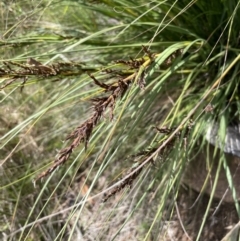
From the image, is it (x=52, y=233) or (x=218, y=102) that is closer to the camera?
(x=218, y=102)

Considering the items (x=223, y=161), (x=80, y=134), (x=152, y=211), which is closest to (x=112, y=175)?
(x=152, y=211)

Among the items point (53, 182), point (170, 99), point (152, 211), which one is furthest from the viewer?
point (53, 182)

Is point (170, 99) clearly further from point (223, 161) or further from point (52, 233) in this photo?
point (52, 233)

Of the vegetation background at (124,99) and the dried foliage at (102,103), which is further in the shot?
the vegetation background at (124,99)

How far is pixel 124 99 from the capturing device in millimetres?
879

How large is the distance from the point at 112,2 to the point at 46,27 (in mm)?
228

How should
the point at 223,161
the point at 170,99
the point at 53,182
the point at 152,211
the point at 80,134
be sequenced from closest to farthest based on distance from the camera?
1. the point at 80,134
2. the point at 223,161
3. the point at 170,99
4. the point at 152,211
5. the point at 53,182


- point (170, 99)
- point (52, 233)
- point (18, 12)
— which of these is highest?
point (18, 12)

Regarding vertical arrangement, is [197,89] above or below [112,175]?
above

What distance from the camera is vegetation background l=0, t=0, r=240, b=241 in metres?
0.86

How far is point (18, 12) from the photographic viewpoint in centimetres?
111

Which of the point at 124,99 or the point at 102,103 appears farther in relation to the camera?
the point at 124,99

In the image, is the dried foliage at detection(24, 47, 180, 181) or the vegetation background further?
the vegetation background

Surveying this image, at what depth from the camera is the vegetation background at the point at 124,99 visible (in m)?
Result: 0.86
